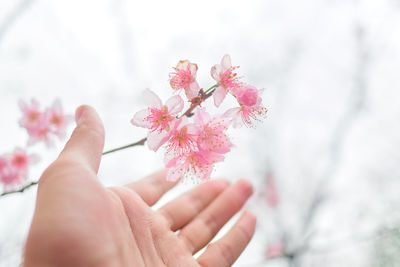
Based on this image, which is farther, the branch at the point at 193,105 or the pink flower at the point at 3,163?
the pink flower at the point at 3,163

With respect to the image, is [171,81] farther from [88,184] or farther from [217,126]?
[88,184]

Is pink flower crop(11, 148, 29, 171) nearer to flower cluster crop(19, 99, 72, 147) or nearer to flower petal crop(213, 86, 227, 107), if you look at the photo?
flower cluster crop(19, 99, 72, 147)

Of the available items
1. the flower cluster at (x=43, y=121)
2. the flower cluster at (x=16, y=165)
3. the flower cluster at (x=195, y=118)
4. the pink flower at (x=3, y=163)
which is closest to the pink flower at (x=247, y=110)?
the flower cluster at (x=195, y=118)

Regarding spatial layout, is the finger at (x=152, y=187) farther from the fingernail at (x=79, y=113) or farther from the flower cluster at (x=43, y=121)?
the fingernail at (x=79, y=113)

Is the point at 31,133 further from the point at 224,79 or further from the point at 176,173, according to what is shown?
the point at 224,79

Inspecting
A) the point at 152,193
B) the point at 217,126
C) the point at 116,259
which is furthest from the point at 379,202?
the point at 116,259

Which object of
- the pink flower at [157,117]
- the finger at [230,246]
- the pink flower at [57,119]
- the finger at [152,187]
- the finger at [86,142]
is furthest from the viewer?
the pink flower at [57,119]
